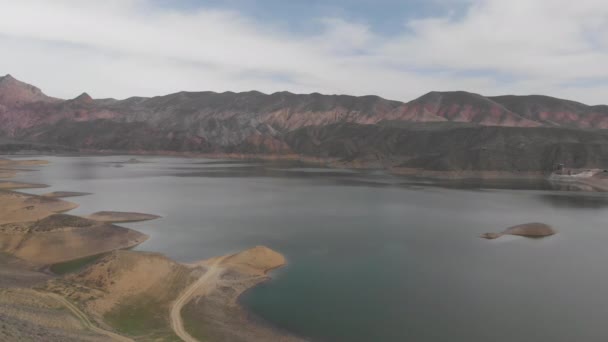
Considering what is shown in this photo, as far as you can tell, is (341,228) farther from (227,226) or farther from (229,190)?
(229,190)

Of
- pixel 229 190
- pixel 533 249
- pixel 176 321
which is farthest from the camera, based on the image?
pixel 229 190

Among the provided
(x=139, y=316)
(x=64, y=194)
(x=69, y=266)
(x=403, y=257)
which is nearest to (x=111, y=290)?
(x=139, y=316)

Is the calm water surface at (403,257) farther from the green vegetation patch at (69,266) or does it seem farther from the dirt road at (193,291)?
the green vegetation patch at (69,266)

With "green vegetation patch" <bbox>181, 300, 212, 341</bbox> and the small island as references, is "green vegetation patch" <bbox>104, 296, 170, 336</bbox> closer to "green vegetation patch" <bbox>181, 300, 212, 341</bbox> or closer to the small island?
"green vegetation patch" <bbox>181, 300, 212, 341</bbox>

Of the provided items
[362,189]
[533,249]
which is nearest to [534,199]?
[362,189]

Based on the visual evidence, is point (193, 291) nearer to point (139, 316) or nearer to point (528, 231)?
point (139, 316)

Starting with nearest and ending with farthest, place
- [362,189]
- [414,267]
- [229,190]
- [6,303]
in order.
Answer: [6,303]
[414,267]
[229,190]
[362,189]

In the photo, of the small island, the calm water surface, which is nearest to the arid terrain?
the calm water surface
